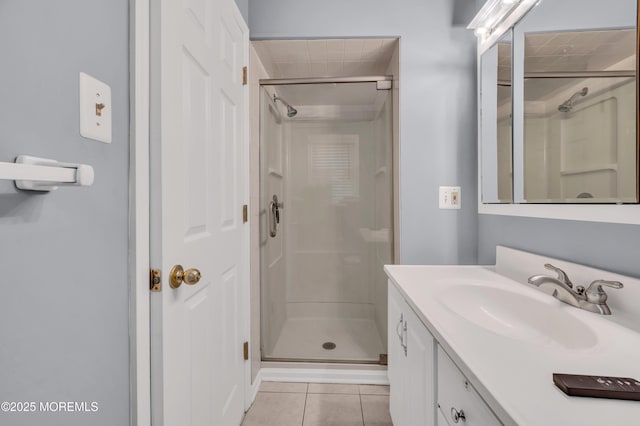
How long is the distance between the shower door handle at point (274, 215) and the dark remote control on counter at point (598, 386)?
1789 mm

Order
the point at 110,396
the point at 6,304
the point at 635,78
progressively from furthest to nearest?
1. the point at 635,78
2. the point at 110,396
3. the point at 6,304

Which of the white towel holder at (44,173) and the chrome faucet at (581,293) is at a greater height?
the white towel holder at (44,173)

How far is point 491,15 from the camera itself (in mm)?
1399

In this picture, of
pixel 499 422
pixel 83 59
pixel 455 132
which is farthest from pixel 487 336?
pixel 455 132

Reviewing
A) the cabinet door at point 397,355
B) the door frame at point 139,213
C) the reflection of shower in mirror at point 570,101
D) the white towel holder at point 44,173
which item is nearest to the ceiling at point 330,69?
the reflection of shower in mirror at point 570,101

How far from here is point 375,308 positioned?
223 cm

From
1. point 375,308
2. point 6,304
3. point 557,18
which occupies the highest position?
point 557,18

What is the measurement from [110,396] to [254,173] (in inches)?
49.6

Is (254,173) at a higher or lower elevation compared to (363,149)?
lower

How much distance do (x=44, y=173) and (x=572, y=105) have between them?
1.37 m

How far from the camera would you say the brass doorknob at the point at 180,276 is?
827 mm

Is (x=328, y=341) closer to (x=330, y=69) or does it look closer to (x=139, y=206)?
(x=139, y=206)

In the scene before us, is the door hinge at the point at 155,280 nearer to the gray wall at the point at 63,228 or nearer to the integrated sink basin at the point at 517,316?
the gray wall at the point at 63,228

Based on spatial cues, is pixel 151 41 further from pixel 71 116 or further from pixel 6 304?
pixel 6 304
